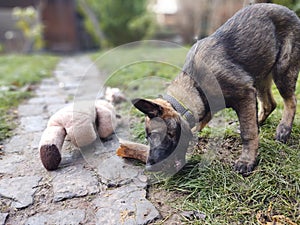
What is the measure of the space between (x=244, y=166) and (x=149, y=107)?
0.83m

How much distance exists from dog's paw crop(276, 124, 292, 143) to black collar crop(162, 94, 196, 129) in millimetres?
839

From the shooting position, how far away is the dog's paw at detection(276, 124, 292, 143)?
2.31 metres

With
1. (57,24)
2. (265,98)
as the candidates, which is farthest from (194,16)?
(265,98)

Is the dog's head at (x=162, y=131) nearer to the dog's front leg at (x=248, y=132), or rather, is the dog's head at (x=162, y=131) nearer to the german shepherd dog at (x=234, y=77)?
the german shepherd dog at (x=234, y=77)

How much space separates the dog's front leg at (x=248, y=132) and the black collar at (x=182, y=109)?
0.36 m

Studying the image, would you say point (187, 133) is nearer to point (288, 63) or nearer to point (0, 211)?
point (288, 63)

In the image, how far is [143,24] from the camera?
1252cm

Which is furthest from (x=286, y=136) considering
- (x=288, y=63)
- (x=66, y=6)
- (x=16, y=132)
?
(x=66, y=6)

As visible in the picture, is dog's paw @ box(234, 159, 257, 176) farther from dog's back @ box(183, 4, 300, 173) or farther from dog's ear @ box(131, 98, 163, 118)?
dog's ear @ box(131, 98, 163, 118)

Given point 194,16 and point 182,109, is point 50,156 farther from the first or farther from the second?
point 194,16

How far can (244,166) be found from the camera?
2025mm

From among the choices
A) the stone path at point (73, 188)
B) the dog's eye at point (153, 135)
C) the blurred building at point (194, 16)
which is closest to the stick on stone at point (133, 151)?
the stone path at point (73, 188)

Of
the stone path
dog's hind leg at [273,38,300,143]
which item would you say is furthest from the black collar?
dog's hind leg at [273,38,300,143]

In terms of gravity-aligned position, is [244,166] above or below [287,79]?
below
